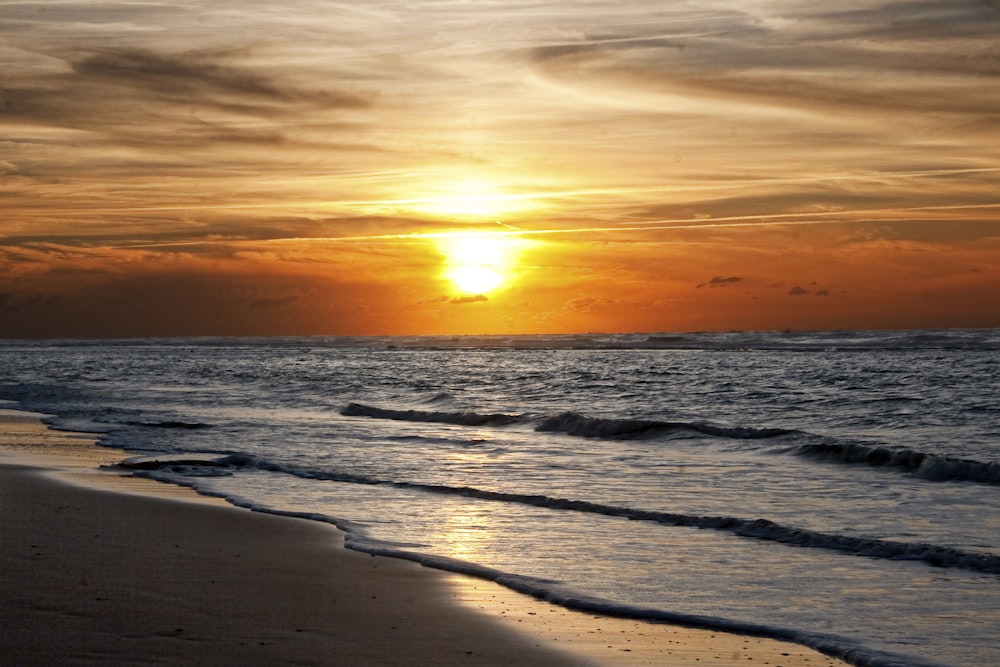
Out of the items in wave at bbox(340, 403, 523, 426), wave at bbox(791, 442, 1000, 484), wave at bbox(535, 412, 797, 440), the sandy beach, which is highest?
the sandy beach

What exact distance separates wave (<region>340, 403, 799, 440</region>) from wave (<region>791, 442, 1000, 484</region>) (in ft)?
10.2

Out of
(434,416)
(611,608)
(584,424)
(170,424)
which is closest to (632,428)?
(584,424)

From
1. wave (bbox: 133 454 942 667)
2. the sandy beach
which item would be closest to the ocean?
wave (bbox: 133 454 942 667)

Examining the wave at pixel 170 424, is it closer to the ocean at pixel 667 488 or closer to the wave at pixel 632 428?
the ocean at pixel 667 488

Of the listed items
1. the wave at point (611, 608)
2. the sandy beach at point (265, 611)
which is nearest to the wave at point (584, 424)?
the wave at point (611, 608)

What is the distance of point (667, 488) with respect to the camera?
1570 cm

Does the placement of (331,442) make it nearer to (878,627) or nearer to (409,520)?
(409,520)

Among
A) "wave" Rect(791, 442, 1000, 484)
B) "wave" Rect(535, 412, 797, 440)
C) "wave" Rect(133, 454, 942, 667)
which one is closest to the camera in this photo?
"wave" Rect(133, 454, 942, 667)

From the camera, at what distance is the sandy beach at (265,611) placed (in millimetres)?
6859

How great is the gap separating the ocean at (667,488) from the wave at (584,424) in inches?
3.8

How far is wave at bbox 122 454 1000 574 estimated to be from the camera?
10.4m

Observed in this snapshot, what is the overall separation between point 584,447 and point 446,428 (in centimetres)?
627

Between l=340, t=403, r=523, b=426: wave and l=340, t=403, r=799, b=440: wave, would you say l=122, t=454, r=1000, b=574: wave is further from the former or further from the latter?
l=340, t=403, r=523, b=426: wave

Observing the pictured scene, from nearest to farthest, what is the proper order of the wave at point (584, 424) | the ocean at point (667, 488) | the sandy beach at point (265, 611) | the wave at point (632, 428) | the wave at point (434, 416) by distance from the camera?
the sandy beach at point (265, 611) < the ocean at point (667, 488) < the wave at point (632, 428) < the wave at point (584, 424) < the wave at point (434, 416)
